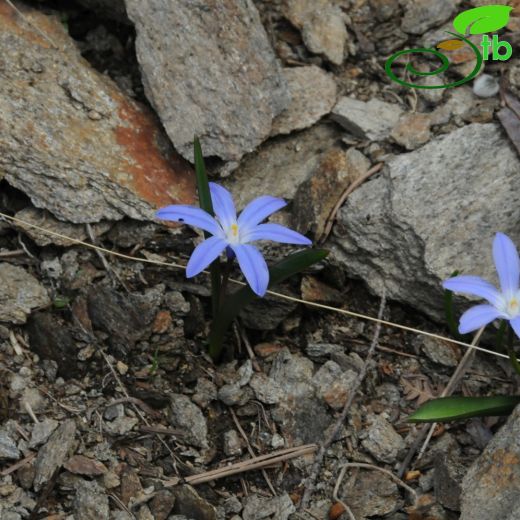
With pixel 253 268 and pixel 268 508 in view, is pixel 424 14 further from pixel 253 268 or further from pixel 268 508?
pixel 268 508

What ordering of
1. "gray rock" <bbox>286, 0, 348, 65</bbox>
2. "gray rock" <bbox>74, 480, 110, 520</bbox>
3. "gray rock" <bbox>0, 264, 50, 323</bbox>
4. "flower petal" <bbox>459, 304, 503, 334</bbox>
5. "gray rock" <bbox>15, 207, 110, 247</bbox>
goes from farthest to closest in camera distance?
1. "gray rock" <bbox>286, 0, 348, 65</bbox>
2. "gray rock" <bbox>15, 207, 110, 247</bbox>
3. "gray rock" <bbox>0, 264, 50, 323</bbox>
4. "gray rock" <bbox>74, 480, 110, 520</bbox>
5. "flower petal" <bbox>459, 304, 503, 334</bbox>

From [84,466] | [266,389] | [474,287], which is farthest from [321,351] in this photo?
[84,466]

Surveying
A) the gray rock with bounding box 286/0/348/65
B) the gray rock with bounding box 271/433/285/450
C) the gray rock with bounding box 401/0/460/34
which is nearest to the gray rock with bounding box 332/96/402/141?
the gray rock with bounding box 286/0/348/65

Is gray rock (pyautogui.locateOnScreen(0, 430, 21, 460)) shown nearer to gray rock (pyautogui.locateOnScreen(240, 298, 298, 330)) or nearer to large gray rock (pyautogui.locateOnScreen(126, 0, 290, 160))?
gray rock (pyautogui.locateOnScreen(240, 298, 298, 330))

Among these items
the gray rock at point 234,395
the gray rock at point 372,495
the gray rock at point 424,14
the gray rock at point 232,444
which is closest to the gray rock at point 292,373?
the gray rock at point 234,395

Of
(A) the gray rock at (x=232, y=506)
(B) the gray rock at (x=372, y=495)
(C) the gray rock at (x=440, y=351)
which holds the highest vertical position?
(C) the gray rock at (x=440, y=351)

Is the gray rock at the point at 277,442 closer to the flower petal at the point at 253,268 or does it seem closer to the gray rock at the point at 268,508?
the gray rock at the point at 268,508

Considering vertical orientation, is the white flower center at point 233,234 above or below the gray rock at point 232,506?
above
